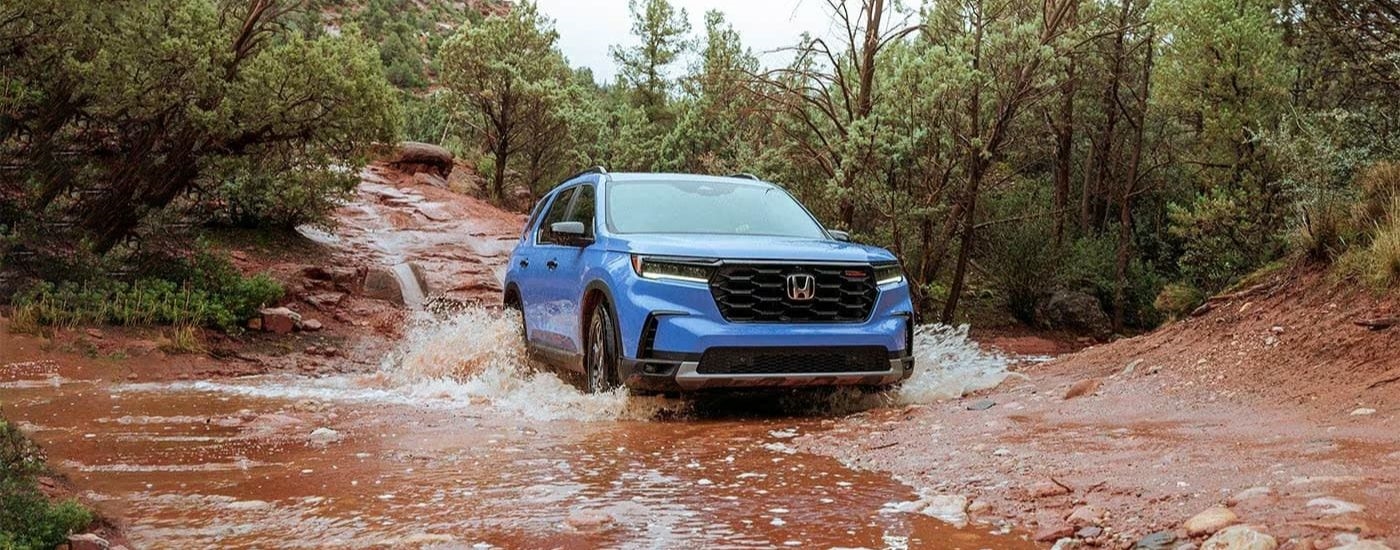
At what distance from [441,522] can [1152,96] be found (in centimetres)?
1951

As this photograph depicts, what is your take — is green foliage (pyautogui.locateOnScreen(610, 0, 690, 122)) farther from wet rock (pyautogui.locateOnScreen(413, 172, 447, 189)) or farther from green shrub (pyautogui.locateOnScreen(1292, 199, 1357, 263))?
green shrub (pyautogui.locateOnScreen(1292, 199, 1357, 263))

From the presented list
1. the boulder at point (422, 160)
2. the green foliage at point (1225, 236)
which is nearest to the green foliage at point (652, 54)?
the boulder at point (422, 160)

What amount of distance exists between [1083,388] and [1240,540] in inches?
166

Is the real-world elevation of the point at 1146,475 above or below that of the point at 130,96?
below

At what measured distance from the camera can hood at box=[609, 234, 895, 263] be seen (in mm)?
7059

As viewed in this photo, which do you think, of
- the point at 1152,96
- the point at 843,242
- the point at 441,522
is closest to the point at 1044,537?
the point at 441,522

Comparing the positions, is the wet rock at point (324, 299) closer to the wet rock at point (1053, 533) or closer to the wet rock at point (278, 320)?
the wet rock at point (278, 320)

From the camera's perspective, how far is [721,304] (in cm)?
695

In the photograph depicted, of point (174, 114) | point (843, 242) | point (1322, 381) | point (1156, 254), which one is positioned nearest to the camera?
point (1322, 381)

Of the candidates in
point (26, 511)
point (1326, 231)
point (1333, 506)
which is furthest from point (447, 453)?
point (1326, 231)

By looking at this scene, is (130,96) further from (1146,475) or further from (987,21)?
(1146,475)

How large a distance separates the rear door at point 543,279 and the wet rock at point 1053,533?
16.2 ft

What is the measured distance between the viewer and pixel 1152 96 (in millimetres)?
20844

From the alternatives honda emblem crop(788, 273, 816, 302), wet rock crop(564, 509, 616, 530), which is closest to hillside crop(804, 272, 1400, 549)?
honda emblem crop(788, 273, 816, 302)
